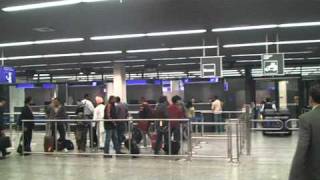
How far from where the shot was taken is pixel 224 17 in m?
13.4

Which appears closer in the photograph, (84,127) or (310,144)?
(310,144)

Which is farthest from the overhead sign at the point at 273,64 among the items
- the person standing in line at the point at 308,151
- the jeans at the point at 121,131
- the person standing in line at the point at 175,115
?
the person standing in line at the point at 308,151

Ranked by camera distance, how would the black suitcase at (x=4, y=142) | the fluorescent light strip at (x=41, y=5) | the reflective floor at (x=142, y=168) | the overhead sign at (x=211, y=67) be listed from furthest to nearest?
the overhead sign at (x=211, y=67) < the black suitcase at (x=4, y=142) < the fluorescent light strip at (x=41, y=5) < the reflective floor at (x=142, y=168)

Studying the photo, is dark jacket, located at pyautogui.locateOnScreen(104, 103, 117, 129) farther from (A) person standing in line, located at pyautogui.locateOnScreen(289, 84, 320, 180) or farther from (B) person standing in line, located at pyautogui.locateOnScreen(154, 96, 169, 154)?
(A) person standing in line, located at pyautogui.locateOnScreen(289, 84, 320, 180)

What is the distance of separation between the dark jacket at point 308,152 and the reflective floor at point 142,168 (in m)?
4.54

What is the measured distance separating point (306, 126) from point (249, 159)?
7.37 metres

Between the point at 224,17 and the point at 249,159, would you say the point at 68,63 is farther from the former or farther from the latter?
the point at 249,159

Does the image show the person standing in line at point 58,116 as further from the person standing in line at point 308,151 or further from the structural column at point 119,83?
the structural column at point 119,83

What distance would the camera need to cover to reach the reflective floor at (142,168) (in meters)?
8.89

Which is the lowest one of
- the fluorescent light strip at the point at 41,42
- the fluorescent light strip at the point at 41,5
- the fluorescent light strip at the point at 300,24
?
the fluorescent light strip at the point at 41,42

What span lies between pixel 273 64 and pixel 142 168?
9611 mm

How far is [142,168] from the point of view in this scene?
32.7 ft

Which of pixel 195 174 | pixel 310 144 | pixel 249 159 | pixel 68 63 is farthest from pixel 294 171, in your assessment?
pixel 68 63

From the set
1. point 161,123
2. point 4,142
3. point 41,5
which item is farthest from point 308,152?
point 4,142
